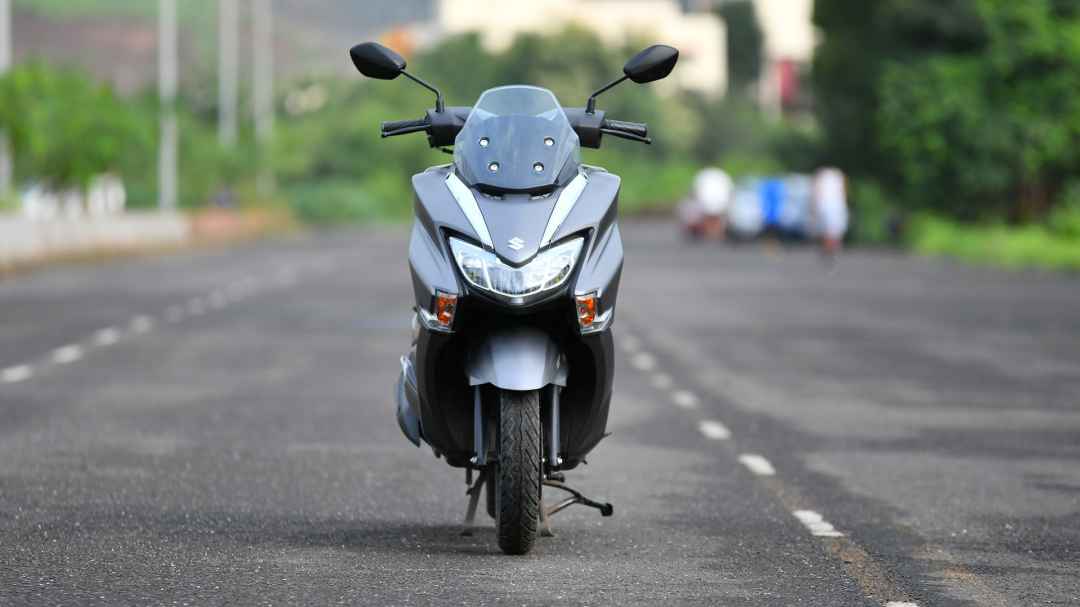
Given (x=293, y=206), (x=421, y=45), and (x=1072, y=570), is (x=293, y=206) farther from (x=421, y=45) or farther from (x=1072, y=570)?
(x=1072, y=570)

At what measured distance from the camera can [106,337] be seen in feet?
82.9

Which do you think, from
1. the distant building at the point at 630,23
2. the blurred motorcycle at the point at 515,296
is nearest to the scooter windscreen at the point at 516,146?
the blurred motorcycle at the point at 515,296

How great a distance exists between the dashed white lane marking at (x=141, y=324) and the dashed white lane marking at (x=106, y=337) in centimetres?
24

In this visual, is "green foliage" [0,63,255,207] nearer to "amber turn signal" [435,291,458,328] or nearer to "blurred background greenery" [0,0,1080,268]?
"blurred background greenery" [0,0,1080,268]

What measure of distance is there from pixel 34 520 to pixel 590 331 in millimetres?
2675

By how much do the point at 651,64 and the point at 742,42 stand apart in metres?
183

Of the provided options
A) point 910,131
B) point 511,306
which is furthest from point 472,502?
point 910,131

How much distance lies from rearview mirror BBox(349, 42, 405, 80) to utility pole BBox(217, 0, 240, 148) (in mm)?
74724

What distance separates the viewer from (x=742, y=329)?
2741cm

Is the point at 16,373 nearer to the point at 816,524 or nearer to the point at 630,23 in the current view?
the point at 816,524

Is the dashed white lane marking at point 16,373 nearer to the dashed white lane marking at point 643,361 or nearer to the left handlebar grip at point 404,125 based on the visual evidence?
the dashed white lane marking at point 643,361

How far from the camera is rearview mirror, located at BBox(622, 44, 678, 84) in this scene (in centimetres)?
1017

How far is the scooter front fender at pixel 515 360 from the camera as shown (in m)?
9.53

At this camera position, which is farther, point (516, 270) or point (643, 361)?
point (643, 361)
